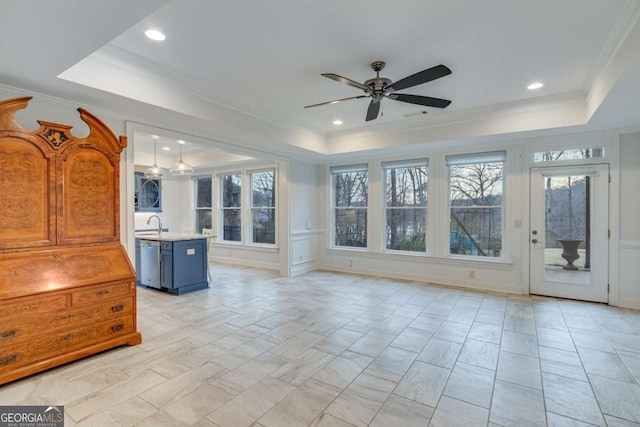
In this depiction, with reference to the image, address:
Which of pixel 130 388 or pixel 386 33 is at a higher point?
pixel 386 33

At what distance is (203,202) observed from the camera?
848 cm

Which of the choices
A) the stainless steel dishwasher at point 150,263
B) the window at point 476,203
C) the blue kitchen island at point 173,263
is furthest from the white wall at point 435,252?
the stainless steel dishwasher at point 150,263

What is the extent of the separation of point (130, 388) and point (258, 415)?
1.05m

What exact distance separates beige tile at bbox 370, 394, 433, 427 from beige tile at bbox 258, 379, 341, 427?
363 millimetres

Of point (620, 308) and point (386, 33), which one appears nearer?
point (386, 33)

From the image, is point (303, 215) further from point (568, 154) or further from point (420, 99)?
point (568, 154)

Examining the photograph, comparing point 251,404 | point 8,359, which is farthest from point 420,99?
point 8,359

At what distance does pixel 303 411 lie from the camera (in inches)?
83.2

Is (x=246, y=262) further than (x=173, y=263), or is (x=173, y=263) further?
(x=246, y=262)

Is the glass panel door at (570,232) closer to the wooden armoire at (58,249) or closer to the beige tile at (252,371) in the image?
the beige tile at (252,371)

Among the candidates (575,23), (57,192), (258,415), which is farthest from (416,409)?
(57,192)

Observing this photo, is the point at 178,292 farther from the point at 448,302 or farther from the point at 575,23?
the point at 575,23

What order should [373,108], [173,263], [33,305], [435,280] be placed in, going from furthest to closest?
[435,280] → [173,263] → [373,108] → [33,305]

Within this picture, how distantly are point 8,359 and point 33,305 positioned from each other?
1.30 ft
